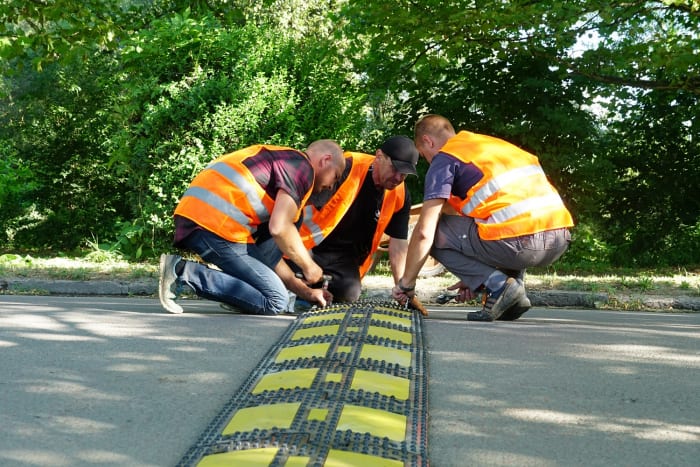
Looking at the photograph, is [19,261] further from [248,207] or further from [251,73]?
Answer: [248,207]

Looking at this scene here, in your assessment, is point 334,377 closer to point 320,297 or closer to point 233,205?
point 320,297

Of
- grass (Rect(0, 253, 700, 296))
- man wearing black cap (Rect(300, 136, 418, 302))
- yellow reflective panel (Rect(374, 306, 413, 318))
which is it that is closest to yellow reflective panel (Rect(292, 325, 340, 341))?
yellow reflective panel (Rect(374, 306, 413, 318))

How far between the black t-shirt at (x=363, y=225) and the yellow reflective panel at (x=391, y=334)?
1.74 metres

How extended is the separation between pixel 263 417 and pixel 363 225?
3440mm

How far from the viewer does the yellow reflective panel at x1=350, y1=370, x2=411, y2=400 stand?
337cm

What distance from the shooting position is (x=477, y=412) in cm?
320

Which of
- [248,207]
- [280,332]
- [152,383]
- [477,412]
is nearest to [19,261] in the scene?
[248,207]

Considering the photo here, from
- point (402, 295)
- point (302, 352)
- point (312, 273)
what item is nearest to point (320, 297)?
point (312, 273)

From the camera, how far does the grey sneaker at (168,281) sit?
17.8ft

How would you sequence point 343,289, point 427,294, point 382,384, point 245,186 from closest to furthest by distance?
1. point 382,384
2. point 245,186
3. point 343,289
4. point 427,294

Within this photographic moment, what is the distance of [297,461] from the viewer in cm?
255

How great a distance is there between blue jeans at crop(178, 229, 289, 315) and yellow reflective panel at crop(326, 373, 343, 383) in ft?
6.88

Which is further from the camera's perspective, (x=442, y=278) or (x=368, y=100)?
(x=368, y=100)

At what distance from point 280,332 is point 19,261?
724 cm
